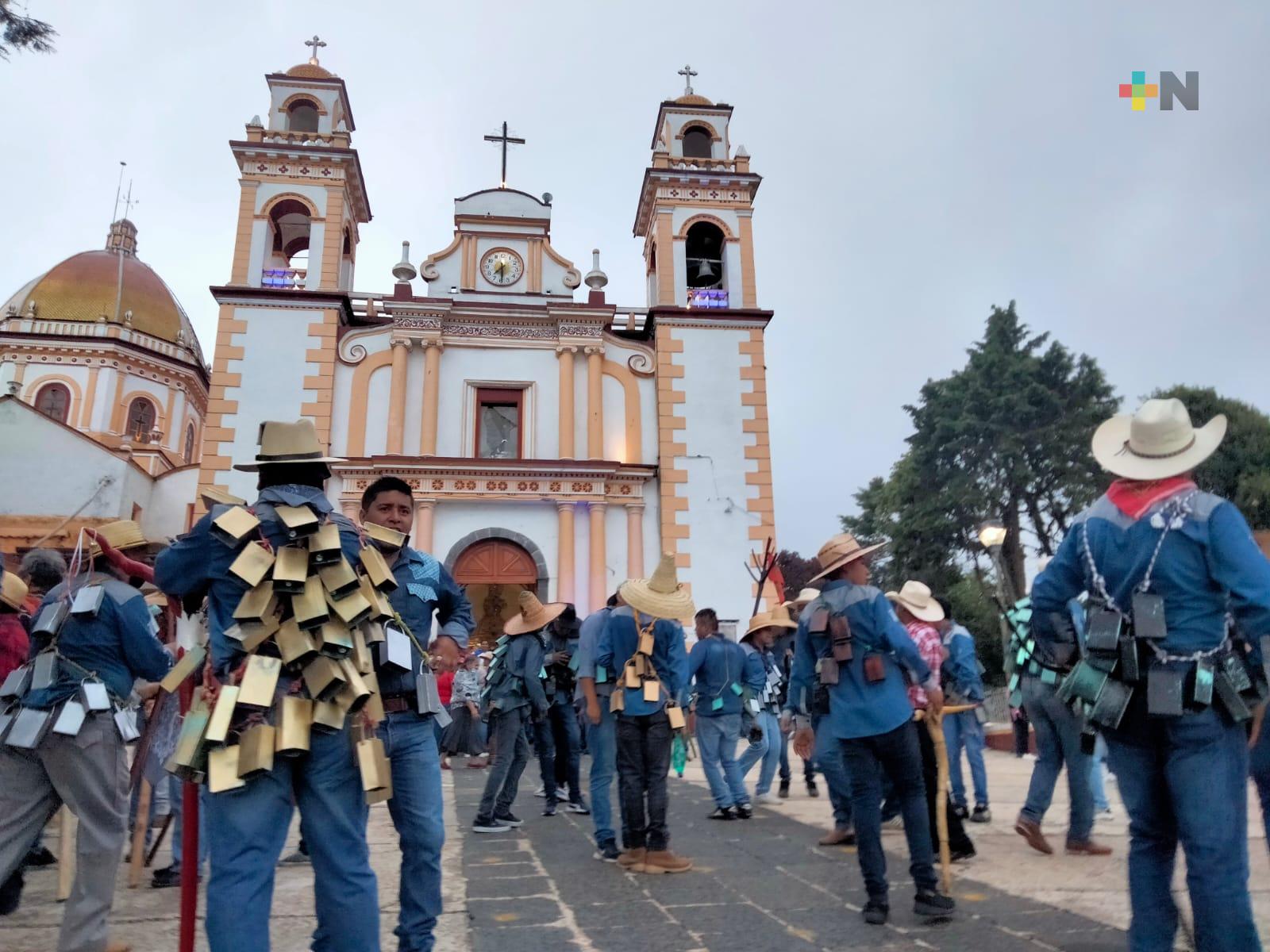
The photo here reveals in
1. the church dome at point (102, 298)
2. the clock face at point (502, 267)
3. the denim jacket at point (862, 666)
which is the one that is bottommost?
the denim jacket at point (862, 666)

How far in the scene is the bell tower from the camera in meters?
17.5

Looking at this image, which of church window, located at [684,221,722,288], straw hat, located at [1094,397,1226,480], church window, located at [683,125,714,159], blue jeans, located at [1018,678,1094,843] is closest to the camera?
straw hat, located at [1094,397,1226,480]

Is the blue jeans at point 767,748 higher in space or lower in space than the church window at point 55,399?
lower

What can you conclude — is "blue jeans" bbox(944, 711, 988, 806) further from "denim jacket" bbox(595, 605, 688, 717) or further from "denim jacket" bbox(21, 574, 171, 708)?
"denim jacket" bbox(21, 574, 171, 708)

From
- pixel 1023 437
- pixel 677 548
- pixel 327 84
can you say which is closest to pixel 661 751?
pixel 677 548

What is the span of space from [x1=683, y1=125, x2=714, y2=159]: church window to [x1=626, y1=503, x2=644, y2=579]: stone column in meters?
8.73

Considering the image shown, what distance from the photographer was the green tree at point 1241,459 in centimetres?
2789

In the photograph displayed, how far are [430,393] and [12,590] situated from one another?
13.4m

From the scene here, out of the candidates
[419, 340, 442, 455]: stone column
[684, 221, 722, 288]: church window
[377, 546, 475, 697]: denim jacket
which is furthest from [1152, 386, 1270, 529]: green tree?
[377, 546, 475, 697]: denim jacket

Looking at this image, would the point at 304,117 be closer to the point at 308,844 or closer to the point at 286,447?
the point at 286,447

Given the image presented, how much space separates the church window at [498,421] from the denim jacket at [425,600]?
48.7 ft

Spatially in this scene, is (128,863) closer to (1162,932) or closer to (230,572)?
(230,572)

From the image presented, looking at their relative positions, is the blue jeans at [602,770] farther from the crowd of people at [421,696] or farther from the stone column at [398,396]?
the stone column at [398,396]

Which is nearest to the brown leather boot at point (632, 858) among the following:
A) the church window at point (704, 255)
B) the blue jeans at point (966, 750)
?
the blue jeans at point (966, 750)
